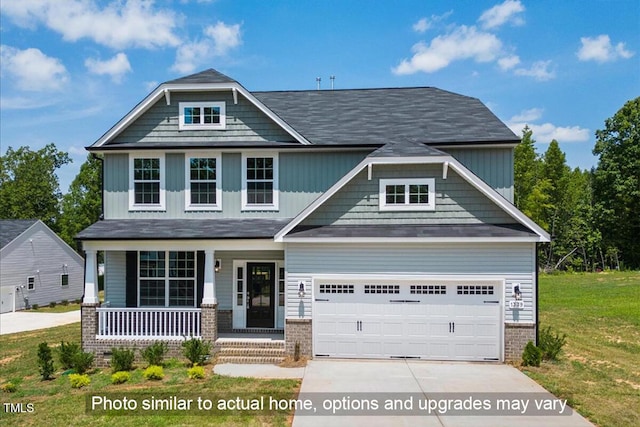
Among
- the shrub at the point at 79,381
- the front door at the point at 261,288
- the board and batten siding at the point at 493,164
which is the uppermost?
the board and batten siding at the point at 493,164

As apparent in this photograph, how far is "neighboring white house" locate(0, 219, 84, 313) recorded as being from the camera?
92.8 ft

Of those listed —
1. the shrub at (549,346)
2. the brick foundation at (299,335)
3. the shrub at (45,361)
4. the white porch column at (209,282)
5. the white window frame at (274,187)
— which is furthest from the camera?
the white window frame at (274,187)

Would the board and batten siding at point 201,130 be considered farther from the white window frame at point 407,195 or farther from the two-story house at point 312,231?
the white window frame at point 407,195

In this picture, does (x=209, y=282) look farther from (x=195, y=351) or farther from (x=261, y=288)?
(x=261, y=288)

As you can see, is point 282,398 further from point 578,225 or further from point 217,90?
point 578,225

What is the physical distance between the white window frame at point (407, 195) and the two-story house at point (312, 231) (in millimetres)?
38

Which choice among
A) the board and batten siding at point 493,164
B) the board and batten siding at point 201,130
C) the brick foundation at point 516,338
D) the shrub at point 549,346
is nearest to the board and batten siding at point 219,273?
the board and batten siding at point 201,130

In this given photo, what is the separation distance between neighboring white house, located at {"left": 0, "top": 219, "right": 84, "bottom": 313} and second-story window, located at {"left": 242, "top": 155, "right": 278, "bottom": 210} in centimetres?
2308

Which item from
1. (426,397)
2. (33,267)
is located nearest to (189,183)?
(426,397)

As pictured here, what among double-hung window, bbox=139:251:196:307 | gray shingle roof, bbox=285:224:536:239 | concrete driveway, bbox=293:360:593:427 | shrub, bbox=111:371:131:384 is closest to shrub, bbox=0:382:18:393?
shrub, bbox=111:371:131:384

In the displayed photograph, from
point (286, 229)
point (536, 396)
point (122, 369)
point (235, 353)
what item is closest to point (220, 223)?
point (286, 229)

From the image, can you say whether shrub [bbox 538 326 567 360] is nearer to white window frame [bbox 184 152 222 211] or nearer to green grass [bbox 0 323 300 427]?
green grass [bbox 0 323 300 427]

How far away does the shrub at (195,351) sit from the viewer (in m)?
10.9

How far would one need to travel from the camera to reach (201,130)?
539 inches
